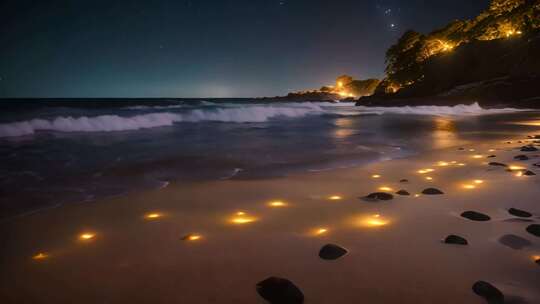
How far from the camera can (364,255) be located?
195 centimetres

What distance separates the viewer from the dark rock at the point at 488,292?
1.44 meters

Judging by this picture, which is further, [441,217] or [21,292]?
[441,217]

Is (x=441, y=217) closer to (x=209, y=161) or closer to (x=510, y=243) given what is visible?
(x=510, y=243)

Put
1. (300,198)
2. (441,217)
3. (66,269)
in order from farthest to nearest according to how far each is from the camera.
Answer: (300,198), (441,217), (66,269)

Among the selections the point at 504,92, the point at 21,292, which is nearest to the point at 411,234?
the point at 21,292

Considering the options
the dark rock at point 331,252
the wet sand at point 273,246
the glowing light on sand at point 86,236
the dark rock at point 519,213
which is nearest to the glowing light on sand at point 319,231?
the wet sand at point 273,246

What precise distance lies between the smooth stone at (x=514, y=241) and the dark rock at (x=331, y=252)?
42.7 inches

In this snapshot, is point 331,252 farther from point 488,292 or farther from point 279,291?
point 488,292

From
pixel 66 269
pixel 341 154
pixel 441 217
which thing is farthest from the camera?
pixel 341 154

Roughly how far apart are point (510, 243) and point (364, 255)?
3.27 feet

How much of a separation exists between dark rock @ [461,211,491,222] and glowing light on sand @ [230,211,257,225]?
1817 mm

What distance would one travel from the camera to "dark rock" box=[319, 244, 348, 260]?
1.92m

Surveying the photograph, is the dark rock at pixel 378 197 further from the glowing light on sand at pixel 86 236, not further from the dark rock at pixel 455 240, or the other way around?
the glowing light on sand at pixel 86 236

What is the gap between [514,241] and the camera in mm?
2004
